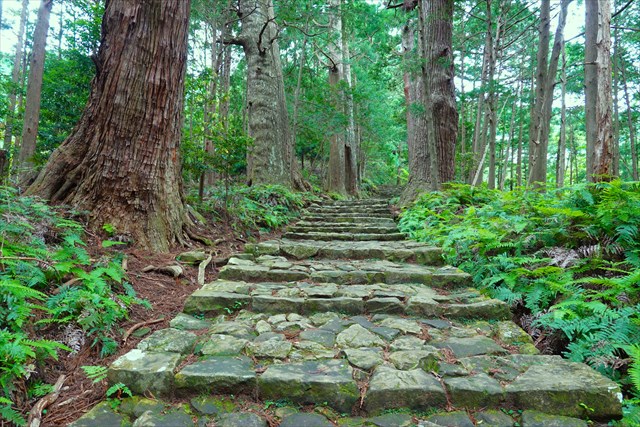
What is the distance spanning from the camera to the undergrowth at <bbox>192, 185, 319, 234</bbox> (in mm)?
6418

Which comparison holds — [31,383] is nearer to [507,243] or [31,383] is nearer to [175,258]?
[175,258]

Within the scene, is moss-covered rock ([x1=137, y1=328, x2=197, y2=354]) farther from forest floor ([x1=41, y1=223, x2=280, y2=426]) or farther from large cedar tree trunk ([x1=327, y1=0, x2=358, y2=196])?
large cedar tree trunk ([x1=327, y1=0, x2=358, y2=196])

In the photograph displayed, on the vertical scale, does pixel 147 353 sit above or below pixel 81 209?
below

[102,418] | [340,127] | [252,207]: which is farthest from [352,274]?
[340,127]

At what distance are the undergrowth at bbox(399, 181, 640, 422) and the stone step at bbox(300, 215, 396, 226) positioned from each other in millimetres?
2017

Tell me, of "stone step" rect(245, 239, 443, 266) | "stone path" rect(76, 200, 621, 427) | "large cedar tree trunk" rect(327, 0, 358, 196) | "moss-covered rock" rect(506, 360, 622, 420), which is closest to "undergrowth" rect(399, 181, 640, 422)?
"moss-covered rock" rect(506, 360, 622, 420)

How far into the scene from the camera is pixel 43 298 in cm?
245

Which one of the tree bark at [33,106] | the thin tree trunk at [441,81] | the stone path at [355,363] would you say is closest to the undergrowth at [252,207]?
the stone path at [355,363]

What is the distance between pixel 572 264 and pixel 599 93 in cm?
533

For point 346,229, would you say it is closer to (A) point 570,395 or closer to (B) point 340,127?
(A) point 570,395

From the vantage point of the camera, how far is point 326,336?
283cm

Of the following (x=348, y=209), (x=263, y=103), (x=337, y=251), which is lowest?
(x=337, y=251)

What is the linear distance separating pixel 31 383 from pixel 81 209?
2.48 meters

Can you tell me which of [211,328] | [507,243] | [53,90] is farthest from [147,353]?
[53,90]
